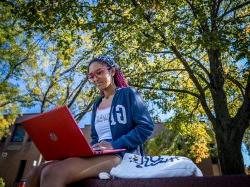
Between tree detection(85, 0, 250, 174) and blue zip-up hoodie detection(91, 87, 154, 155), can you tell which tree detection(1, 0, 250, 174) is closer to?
tree detection(85, 0, 250, 174)

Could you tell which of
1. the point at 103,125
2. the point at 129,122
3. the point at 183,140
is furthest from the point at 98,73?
→ the point at 183,140

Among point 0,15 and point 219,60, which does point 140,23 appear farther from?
point 0,15

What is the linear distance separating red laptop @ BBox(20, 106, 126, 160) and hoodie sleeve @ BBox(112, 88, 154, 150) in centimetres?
15

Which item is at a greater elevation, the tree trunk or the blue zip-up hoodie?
the blue zip-up hoodie

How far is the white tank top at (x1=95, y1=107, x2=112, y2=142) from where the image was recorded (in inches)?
124

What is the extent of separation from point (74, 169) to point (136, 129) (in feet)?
2.14

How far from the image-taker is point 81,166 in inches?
100

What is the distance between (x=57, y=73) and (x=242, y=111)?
1310 centimetres

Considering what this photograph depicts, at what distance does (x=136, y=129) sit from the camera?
2.89 metres

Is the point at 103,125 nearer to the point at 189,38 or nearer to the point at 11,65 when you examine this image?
the point at 189,38

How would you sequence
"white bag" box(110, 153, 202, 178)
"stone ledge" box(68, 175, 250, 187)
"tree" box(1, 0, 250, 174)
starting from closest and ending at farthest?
"stone ledge" box(68, 175, 250, 187) → "white bag" box(110, 153, 202, 178) → "tree" box(1, 0, 250, 174)

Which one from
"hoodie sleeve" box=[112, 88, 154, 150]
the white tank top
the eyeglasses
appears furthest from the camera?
the eyeglasses

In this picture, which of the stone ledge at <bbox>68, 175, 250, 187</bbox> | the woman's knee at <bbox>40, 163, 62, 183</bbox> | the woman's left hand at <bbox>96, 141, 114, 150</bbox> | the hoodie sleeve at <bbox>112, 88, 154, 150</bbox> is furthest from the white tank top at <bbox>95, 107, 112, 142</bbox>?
the woman's knee at <bbox>40, 163, 62, 183</bbox>

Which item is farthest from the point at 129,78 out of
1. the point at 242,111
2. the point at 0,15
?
the point at 0,15
